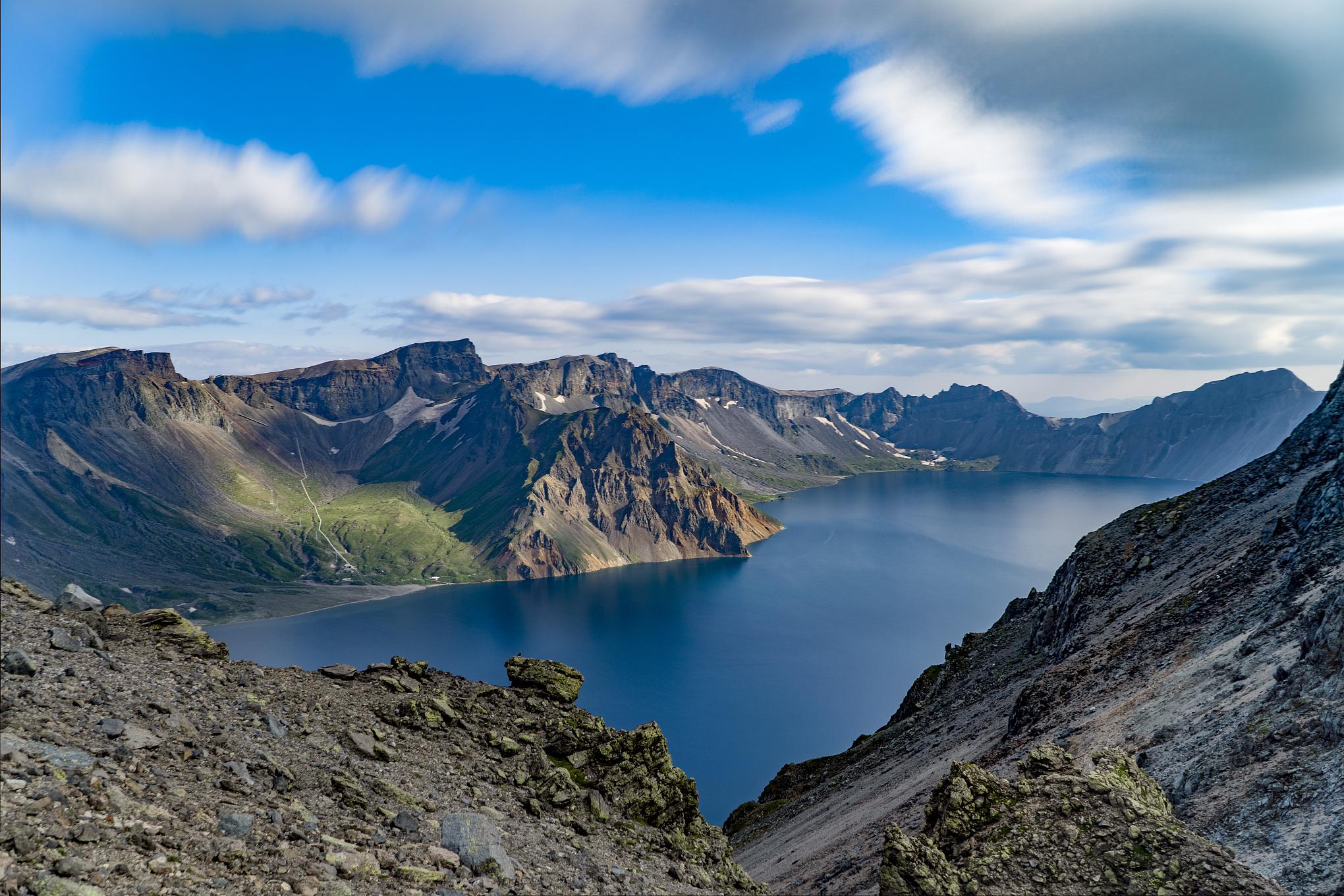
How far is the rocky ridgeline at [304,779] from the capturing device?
14.7 m

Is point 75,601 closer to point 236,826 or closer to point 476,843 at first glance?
point 236,826

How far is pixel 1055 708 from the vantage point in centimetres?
4978

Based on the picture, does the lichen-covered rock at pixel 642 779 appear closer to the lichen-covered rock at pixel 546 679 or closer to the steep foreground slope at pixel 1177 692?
the lichen-covered rock at pixel 546 679

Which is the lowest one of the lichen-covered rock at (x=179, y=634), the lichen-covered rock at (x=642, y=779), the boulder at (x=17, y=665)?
the lichen-covered rock at (x=642, y=779)

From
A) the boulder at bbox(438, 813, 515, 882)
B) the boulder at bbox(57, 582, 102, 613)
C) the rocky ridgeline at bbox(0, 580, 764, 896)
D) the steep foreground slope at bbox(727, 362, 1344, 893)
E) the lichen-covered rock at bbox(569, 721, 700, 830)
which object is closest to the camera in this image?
the rocky ridgeline at bbox(0, 580, 764, 896)

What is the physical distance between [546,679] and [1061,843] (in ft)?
78.5

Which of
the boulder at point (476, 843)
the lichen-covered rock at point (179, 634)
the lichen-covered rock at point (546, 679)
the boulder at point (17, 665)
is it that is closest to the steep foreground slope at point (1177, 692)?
the lichen-covered rock at point (546, 679)

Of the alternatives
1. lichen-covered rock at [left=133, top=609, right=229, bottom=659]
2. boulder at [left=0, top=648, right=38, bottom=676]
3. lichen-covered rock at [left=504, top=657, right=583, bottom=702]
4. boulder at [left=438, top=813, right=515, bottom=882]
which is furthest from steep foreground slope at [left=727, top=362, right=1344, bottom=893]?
boulder at [left=0, top=648, right=38, bottom=676]

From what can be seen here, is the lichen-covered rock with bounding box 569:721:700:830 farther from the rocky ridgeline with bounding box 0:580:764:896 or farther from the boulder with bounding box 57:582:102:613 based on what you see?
the boulder with bounding box 57:582:102:613

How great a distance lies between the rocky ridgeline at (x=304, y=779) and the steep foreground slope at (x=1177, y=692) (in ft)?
55.1

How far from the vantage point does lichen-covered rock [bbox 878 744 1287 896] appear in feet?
66.8

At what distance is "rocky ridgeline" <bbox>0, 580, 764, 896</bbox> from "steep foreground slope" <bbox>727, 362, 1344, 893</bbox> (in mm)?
16787

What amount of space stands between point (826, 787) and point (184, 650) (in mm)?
60324

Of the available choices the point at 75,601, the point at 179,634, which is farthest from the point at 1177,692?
the point at 75,601
